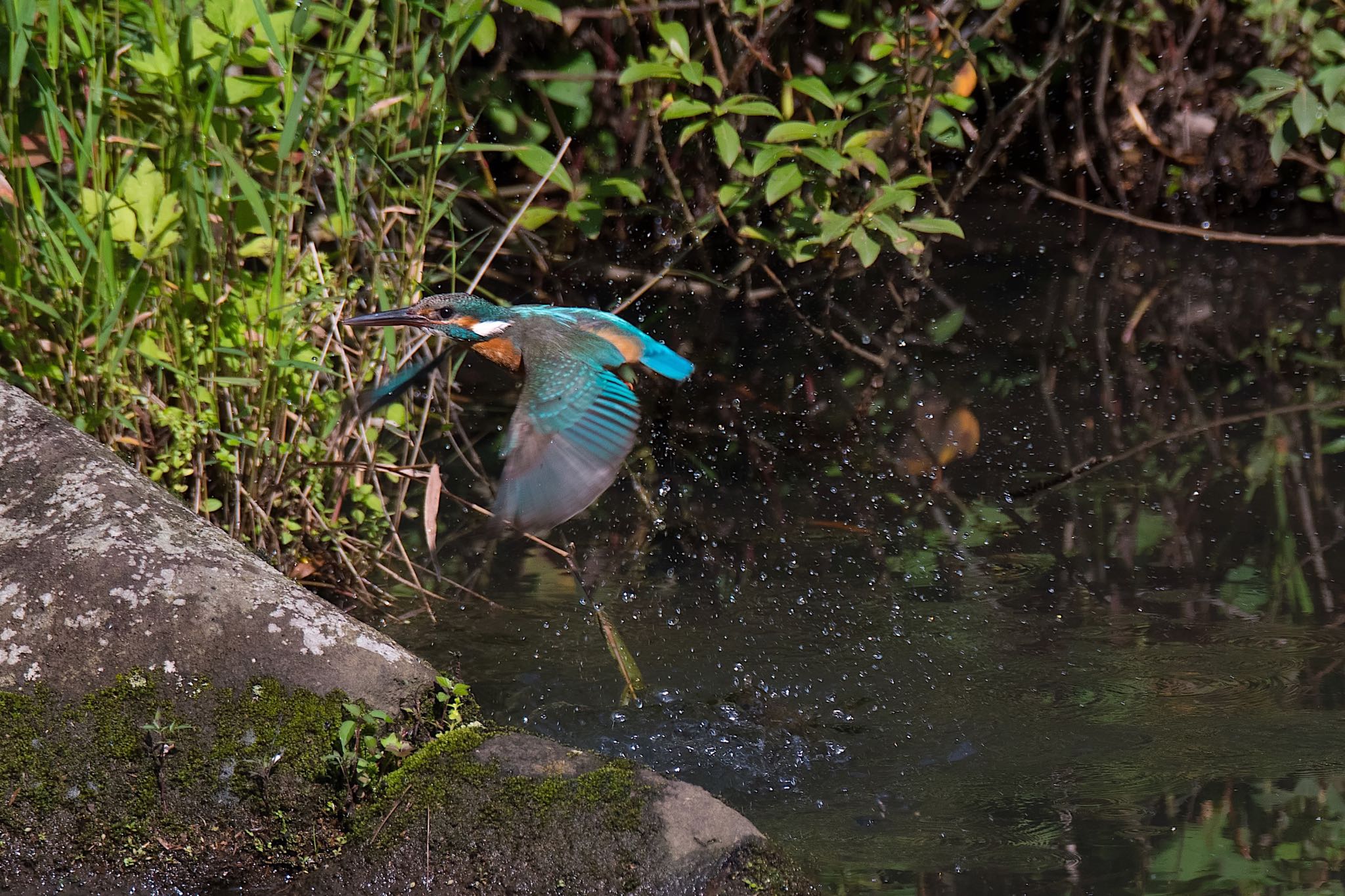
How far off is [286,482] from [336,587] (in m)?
0.33

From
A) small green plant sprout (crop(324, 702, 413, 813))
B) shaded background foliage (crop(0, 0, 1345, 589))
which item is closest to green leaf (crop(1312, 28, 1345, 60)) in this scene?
shaded background foliage (crop(0, 0, 1345, 589))

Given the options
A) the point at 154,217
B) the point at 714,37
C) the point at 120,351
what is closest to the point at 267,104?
the point at 154,217

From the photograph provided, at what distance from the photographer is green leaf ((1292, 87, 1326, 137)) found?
15.0 feet

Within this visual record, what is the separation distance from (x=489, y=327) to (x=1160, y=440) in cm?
205

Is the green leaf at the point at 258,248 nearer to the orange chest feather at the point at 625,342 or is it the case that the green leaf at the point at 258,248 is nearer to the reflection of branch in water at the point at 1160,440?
the orange chest feather at the point at 625,342

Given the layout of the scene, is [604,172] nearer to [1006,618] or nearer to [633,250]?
[633,250]

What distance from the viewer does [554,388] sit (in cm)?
254

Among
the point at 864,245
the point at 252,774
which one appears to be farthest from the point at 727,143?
the point at 252,774

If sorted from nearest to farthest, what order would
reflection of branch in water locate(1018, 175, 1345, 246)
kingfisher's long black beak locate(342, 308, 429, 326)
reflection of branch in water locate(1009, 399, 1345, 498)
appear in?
kingfisher's long black beak locate(342, 308, 429, 326), reflection of branch in water locate(1009, 399, 1345, 498), reflection of branch in water locate(1018, 175, 1345, 246)

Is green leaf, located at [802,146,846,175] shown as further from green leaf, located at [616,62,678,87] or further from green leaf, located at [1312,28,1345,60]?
green leaf, located at [1312,28,1345,60]

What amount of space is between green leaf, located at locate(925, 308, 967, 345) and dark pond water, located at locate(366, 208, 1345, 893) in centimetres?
3

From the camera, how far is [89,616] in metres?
2.04

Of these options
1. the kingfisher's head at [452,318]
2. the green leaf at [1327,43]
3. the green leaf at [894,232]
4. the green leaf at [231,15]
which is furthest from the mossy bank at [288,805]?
the green leaf at [1327,43]

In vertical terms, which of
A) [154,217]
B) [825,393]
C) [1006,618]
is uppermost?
[154,217]
